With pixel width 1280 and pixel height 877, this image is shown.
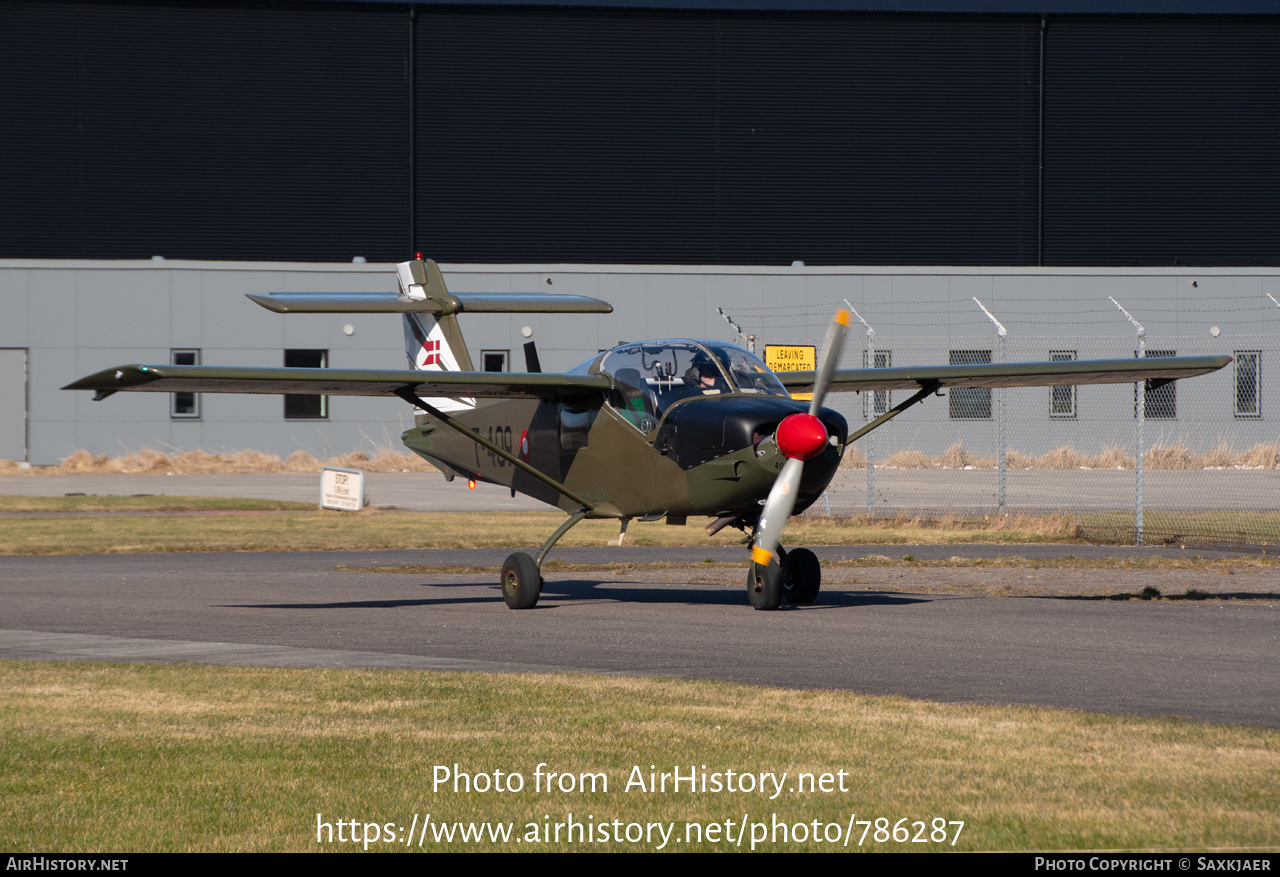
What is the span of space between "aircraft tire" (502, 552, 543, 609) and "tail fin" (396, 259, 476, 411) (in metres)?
3.95

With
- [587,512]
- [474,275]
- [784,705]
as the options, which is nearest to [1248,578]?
[587,512]

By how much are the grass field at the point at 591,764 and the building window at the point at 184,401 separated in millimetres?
30600

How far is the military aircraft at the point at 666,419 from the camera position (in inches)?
495

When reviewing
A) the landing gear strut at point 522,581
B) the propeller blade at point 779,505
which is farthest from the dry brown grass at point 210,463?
the propeller blade at point 779,505

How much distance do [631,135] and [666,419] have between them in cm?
3293

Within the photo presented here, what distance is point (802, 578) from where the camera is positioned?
46.4ft

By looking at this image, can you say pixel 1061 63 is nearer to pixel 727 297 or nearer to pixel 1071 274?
pixel 1071 274

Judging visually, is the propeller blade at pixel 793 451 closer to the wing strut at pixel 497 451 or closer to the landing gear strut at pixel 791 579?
the landing gear strut at pixel 791 579

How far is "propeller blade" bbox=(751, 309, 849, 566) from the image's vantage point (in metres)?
12.1

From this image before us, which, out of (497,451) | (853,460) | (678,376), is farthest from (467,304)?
(853,460)

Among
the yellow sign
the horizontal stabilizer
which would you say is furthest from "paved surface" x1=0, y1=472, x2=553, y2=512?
the horizontal stabilizer

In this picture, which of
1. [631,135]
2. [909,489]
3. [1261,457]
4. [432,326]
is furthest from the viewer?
[631,135]

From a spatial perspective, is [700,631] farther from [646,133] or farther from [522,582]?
[646,133]

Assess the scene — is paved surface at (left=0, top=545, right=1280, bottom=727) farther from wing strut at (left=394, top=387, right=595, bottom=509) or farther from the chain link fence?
the chain link fence
